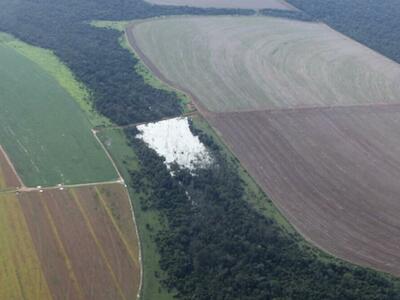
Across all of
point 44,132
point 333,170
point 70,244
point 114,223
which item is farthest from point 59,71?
point 333,170

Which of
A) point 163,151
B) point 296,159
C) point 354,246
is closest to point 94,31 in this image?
point 163,151

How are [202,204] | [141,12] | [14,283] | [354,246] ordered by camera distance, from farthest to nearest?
[141,12]
[202,204]
[354,246]
[14,283]

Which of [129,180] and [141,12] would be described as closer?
[129,180]

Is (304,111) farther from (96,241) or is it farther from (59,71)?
(96,241)

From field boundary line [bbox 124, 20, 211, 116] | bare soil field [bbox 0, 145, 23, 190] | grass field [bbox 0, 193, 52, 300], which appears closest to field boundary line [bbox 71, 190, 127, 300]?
grass field [bbox 0, 193, 52, 300]

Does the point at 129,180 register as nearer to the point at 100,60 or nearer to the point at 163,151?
the point at 163,151

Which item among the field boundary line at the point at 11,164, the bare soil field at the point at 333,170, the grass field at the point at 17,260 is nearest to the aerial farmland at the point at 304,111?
the bare soil field at the point at 333,170

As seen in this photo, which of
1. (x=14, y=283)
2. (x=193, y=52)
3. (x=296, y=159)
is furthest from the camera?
(x=193, y=52)

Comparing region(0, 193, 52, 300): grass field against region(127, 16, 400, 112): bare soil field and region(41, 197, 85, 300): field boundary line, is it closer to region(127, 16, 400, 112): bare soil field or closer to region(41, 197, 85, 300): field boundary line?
region(41, 197, 85, 300): field boundary line
